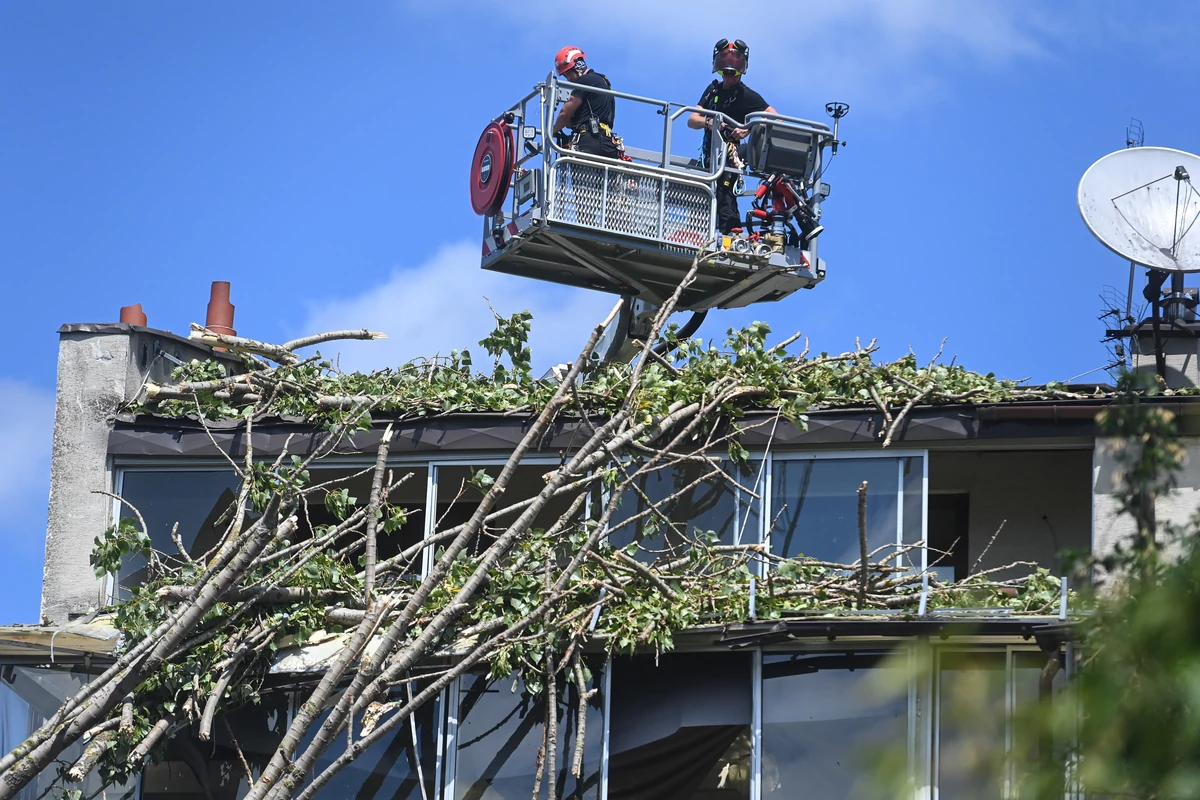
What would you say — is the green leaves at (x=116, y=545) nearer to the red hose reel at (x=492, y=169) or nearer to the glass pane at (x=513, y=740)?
the glass pane at (x=513, y=740)

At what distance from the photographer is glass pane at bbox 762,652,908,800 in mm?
11852

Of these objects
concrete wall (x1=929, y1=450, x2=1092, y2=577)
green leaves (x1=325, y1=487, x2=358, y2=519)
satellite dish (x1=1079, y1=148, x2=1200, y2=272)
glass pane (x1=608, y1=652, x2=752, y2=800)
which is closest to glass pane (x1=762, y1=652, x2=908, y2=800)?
glass pane (x1=608, y1=652, x2=752, y2=800)

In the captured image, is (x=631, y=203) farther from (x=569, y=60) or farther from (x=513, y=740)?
(x=513, y=740)

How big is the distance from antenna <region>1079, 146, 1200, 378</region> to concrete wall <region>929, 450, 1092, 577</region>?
1321 millimetres

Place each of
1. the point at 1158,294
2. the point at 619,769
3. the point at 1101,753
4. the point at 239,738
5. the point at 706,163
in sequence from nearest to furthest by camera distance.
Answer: the point at 1101,753 → the point at 619,769 → the point at 239,738 → the point at 1158,294 → the point at 706,163

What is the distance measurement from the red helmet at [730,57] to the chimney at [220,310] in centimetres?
525

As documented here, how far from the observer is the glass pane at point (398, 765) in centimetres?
1258

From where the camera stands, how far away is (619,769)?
12211mm

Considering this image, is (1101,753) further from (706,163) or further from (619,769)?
(706,163)

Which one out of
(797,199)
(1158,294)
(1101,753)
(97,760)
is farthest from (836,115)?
(1101,753)

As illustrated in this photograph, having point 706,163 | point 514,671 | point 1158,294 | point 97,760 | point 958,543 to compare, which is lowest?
point 97,760

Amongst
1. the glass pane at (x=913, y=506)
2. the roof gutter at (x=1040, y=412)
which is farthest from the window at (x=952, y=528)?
the roof gutter at (x=1040, y=412)

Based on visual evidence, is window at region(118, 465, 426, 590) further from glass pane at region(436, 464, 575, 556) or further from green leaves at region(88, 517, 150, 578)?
green leaves at region(88, 517, 150, 578)

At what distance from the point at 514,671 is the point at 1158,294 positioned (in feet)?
20.2
